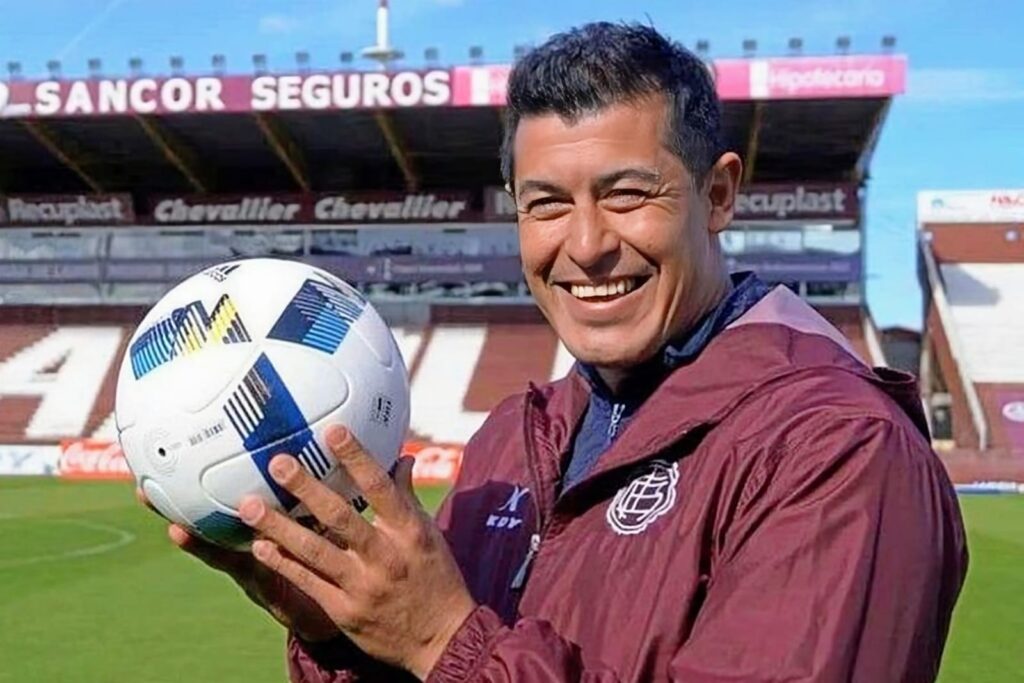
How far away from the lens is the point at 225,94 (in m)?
31.3

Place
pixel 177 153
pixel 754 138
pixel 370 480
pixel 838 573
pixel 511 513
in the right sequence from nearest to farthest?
pixel 838 573 < pixel 370 480 < pixel 511 513 < pixel 754 138 < pixel 177 153

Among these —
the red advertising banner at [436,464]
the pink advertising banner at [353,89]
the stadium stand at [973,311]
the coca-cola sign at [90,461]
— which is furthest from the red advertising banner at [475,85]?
the stadium stand at [973,311]

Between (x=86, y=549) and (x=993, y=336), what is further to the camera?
(x=993, y=336)

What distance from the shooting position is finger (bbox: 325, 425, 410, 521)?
1.72 m

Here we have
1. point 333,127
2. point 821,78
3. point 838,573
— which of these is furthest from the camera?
point 333,127

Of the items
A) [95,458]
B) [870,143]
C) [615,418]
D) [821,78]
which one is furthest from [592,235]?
[870,143]

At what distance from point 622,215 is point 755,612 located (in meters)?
0.60

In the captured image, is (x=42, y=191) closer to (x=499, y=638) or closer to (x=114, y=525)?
(x=114, y=525)

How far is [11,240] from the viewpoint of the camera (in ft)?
119

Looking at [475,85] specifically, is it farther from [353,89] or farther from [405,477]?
[405,477]

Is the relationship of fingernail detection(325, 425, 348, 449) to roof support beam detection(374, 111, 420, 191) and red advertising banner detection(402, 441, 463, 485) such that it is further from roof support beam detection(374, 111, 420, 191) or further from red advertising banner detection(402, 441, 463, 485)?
roof support beam detection(374, 111, 420, 191)

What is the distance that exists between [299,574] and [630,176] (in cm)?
70

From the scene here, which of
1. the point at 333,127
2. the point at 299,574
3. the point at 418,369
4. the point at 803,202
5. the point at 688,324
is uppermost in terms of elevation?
the point at 688,324

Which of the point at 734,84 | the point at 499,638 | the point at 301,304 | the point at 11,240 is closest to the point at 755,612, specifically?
the point at 499,638
